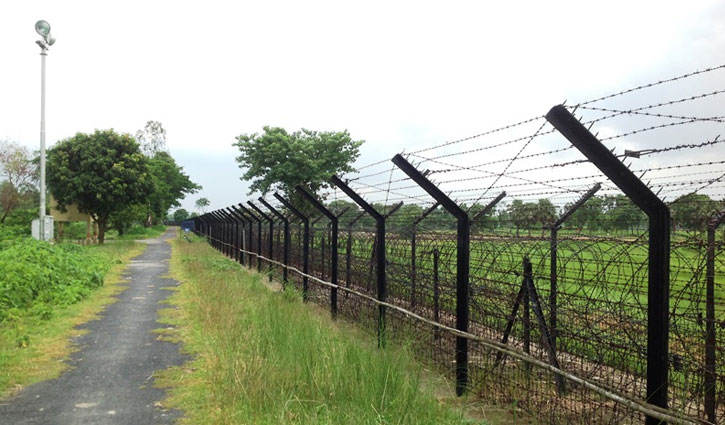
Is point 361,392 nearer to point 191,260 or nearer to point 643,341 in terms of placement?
point 643,341

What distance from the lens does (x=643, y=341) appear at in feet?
12.5

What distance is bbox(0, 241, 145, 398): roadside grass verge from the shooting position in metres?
5.19

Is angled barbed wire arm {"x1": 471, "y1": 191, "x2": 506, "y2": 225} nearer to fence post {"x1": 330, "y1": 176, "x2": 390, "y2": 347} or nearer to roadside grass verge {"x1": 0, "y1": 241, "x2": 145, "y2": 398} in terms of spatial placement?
fence post {"x1": 330, "y1": 176, "x2": 390, "y2": 347}

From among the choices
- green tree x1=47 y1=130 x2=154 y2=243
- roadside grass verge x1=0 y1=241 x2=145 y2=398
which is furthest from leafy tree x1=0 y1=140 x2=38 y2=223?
roadside grass verge x1=0 y1=241 x2=145 y2=398

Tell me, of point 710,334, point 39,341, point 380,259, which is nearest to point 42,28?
point 39,341

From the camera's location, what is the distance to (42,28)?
19.3 meters

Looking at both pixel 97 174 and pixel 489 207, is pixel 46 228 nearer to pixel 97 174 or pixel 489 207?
pixel 97 174

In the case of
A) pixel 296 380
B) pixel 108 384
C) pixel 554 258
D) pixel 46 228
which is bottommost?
pixel 108 384

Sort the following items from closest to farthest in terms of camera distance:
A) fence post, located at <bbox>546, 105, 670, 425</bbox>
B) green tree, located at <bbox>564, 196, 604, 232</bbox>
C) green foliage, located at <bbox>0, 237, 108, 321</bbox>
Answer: fence post, located at <bbox>546, 105, 670, 425</bbox>, green tree, located at <bbox>564, 196, 604, 232</bbox>, green foliage, located at <bbox>0, 237, 108, 321</bbox>

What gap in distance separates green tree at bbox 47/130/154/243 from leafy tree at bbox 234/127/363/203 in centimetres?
524

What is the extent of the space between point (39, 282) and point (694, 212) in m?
9.31

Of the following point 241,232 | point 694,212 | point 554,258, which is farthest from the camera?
point 241,232

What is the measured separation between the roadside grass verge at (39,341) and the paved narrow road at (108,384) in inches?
6.3

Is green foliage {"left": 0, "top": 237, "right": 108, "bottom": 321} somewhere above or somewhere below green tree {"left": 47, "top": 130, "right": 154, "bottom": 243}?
below
